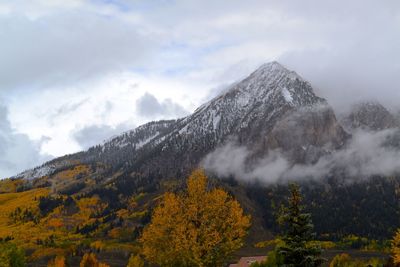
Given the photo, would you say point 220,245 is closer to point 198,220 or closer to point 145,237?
point 198,220

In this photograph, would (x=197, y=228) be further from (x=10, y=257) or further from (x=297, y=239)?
(x=10, y=257)

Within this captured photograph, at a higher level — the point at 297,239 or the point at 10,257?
the point at 10,257

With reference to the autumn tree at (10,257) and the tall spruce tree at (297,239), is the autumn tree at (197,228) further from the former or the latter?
the autumn tree at (10,257)

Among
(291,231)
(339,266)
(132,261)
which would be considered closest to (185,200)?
(291,231)

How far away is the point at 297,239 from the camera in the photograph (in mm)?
40812

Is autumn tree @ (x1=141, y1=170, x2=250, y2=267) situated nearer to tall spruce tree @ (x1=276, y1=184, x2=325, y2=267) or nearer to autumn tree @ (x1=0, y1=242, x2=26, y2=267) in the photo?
tall spruce tree @ (x1=276, y1=184, x2=325, y2=267)

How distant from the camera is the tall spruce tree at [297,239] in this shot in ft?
132

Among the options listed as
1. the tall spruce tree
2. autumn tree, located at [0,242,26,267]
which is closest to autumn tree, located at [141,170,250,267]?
the tall spruce tree

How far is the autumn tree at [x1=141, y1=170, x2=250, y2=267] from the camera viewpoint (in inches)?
1523

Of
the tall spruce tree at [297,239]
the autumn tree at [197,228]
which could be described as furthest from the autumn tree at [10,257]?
the tall spruce tree at [297,239]

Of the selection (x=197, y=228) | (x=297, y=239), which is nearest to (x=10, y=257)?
(x=197, y=228)

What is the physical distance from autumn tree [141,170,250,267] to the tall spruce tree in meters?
3.86

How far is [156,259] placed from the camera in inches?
1656

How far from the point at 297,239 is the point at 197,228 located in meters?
8.64
